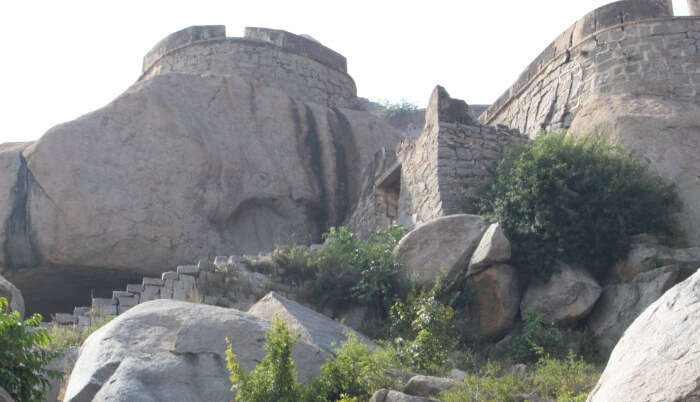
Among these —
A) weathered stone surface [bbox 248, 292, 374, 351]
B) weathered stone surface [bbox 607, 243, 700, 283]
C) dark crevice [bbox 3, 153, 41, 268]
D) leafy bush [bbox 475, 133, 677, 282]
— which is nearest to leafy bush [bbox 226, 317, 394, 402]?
weathered stone surface [bbox 248, 292, 374, 351]

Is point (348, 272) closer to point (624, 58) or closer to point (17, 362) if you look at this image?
point (17, 362)

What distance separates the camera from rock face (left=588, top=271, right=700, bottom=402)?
2846mm

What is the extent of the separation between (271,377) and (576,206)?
4876 millimetres

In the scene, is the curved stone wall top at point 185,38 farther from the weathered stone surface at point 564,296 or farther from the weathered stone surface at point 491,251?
the weathered stone surface at point 564,296

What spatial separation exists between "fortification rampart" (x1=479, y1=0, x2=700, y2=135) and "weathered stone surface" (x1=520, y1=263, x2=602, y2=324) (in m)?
3.21

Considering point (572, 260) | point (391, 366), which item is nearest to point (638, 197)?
point (572, 260)

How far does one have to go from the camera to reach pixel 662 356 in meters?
3.02

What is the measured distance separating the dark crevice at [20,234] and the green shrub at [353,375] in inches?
279

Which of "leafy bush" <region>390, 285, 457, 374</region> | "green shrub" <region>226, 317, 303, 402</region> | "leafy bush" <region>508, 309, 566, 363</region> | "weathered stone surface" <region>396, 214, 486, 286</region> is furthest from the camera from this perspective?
"weathered stone surface" <region>396, 214, 486, 286</region>

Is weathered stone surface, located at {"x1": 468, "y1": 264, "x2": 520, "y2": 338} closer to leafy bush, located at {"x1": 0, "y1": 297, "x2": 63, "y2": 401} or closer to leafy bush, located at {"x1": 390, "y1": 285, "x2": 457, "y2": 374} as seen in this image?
leafy bush, located at {"x1": 390, "y1": 285, "x2": 457, "y2": 374}

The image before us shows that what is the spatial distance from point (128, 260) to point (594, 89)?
7.17 m

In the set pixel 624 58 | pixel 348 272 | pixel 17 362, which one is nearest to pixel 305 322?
pixel 17 362

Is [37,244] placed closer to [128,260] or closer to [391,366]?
[128,260]

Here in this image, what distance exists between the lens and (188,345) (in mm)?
4785
